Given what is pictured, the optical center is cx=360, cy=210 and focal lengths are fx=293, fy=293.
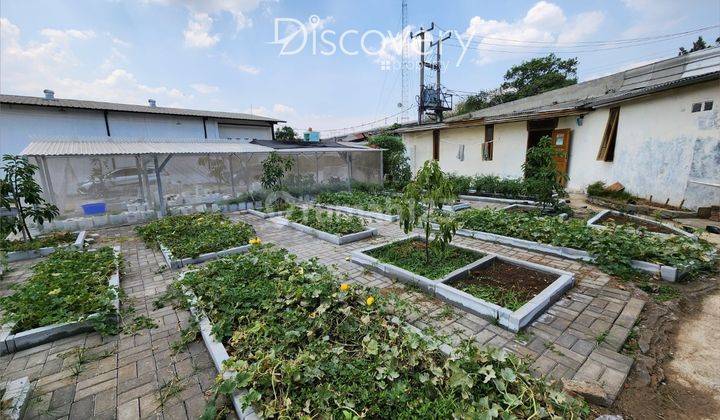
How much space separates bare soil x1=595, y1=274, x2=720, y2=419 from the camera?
7.08ft

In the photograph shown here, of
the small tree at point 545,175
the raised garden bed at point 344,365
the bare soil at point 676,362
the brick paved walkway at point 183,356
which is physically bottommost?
the bare soil at point 676,362

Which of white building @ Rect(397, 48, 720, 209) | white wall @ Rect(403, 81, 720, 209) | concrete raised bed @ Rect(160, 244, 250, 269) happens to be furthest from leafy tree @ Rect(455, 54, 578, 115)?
concrete raised bed @ Rect(160, 244, 250, 269)

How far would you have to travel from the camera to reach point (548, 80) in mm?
25516

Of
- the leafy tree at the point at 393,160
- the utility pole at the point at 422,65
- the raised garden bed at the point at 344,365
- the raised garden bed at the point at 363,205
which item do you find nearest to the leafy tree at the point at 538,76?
the utility pole at the point at 422,65

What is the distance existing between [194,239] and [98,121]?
15.4m

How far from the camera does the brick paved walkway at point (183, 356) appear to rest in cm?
231

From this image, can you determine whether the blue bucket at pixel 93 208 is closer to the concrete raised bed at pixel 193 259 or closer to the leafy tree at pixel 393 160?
the concrete raised bed at pixel 193 259

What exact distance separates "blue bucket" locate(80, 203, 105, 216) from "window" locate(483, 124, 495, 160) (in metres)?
14.4

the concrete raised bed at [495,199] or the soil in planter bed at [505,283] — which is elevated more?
the concrete raised bed at [495,199]

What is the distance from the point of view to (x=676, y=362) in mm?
2617

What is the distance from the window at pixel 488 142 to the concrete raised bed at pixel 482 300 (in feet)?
33.3

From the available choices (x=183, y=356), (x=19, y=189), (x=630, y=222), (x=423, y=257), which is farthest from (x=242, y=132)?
(x=630, y=222)

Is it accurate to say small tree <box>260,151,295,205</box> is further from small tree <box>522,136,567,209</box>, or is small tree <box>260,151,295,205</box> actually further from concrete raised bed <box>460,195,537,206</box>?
small tree <box>522,136,567,209</box>

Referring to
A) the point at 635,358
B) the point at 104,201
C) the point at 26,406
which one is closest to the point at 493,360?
the point at 635,358
